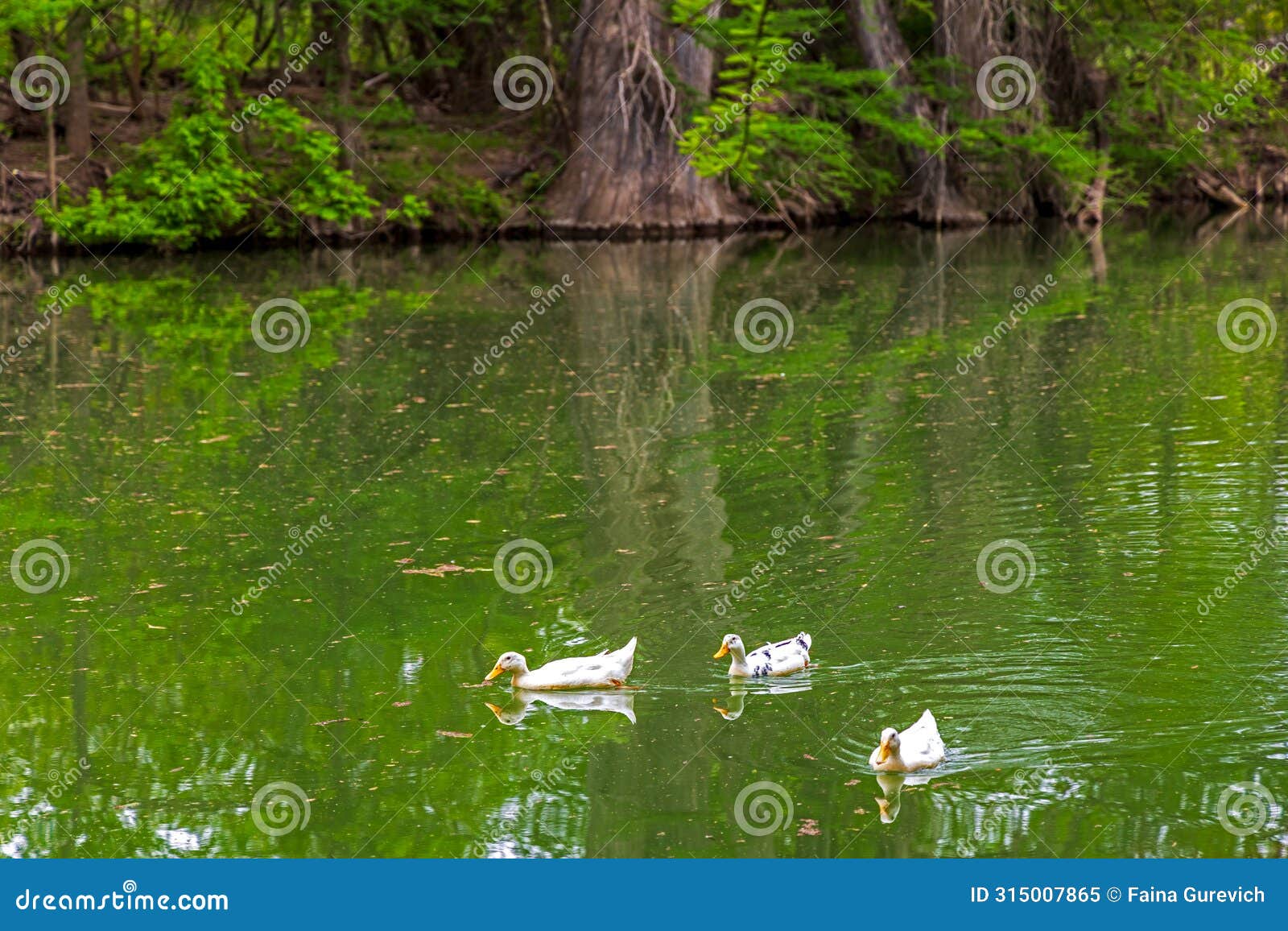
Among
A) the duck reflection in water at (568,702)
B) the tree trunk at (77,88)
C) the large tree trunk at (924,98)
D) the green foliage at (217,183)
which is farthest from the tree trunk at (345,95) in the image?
the duck reflection in water at (568,702)

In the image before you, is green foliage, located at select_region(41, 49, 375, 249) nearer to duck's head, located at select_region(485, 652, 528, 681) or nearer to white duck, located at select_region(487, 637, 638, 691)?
duck's head, located at select_region(485, 652, 528, 681)

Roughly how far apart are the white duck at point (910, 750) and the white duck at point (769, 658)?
113cm

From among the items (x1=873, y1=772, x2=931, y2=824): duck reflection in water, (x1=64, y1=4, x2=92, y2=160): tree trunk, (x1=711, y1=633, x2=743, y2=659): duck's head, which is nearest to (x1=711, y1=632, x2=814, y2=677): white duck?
(x1=711, y1=633, x2=743, y2=659): duck's head

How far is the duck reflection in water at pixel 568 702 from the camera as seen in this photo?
7.63 m

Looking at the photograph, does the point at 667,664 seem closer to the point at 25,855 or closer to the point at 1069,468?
the point at 25,855

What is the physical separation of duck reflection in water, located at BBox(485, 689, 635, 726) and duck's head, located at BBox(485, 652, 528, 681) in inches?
4.3

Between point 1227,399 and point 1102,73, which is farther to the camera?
point 1102,73

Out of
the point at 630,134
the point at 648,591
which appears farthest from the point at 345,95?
the point at 648,591

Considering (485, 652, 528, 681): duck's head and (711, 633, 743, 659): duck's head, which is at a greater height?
(711, 633, 743, 659): duck's head

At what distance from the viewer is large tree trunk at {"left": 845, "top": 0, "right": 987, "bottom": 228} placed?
35062 millimetres

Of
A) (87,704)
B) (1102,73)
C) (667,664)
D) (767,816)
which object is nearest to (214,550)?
(87,704)

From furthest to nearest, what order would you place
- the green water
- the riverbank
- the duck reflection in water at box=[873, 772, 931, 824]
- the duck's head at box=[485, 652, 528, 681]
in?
1. the riverbank
2. the duck's head at box=[485, 652, 528, 681]
3. the green water
4. the duck reflection in water at box=[873, 772, 931, 824]

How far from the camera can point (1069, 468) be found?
470 inches

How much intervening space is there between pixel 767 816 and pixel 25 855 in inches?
113
